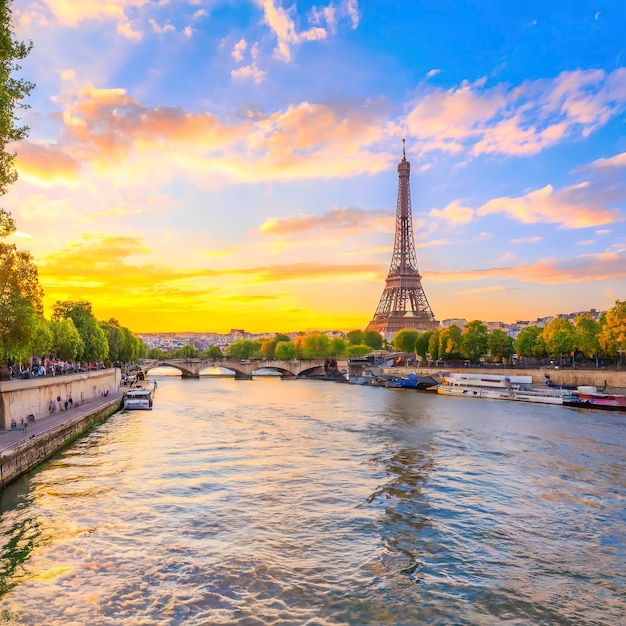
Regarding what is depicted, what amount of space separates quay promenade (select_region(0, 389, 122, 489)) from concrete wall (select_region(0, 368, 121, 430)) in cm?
49

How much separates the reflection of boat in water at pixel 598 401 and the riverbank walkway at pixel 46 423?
30.9 m

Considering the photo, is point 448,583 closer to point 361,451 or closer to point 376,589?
point 376,589

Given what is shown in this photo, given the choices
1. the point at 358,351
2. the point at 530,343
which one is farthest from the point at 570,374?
the point at 358,351

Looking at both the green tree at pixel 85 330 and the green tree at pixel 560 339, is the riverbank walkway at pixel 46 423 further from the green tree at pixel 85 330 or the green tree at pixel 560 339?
the green tree at pixel 560 339

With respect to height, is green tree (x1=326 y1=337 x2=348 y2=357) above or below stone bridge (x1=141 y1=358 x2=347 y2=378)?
above

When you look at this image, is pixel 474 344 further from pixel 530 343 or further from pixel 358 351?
pixel 358 351

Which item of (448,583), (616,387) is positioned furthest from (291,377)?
(448,583)

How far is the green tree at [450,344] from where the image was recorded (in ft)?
228

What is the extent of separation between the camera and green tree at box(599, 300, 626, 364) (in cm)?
4478

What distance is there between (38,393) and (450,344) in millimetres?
54260

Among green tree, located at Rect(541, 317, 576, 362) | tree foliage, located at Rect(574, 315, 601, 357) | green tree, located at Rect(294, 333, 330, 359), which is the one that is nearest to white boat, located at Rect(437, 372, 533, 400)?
green tree, located at Rect(541, 317, 576, 362)

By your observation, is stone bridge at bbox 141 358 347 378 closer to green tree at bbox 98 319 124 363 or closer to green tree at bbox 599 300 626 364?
green tree at bbox 98 319 124 363

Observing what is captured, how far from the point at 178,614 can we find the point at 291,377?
78.1m

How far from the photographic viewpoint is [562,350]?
179 feet
